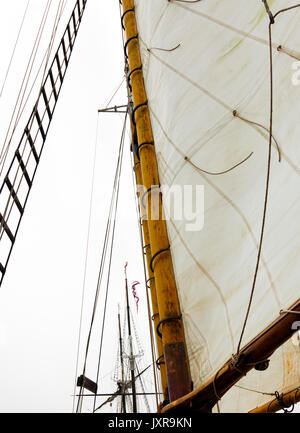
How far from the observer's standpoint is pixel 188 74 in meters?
2.95

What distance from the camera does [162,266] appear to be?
2625mm

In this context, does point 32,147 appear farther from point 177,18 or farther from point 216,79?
point 216,79

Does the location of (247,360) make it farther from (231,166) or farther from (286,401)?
(231,166)

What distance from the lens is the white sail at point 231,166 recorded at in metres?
1.86

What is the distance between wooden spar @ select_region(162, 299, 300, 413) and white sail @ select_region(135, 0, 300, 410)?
277mm

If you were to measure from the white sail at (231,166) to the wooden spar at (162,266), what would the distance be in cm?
6

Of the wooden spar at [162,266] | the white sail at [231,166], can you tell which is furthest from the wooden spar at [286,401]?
the wooden spar at [162,266]

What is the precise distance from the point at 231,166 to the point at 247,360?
1206 mm

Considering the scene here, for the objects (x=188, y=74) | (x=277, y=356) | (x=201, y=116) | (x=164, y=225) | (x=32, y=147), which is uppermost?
(x=32, y=147)

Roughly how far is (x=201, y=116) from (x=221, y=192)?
2.23ft

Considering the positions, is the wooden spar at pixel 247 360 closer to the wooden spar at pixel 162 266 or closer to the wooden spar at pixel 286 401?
the wooden spar at pixel 162 266

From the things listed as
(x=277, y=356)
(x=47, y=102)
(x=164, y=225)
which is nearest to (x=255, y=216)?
(x=277, y=356)

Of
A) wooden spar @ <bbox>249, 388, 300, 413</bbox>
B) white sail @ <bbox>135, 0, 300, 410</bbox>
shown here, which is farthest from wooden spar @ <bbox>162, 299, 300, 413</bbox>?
wooden spar @ <bbox>249, 388, 300, 413</bbox>

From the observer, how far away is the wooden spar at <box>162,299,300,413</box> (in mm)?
1396
